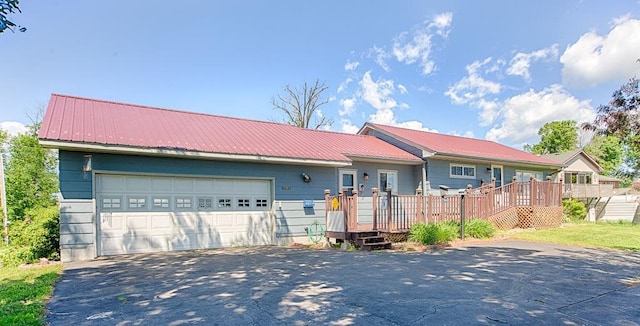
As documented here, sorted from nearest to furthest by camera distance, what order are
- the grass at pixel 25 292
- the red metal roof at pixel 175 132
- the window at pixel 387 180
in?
1. the grass at pixel 25 292
2. the red metal roof at pixel 175 132
3. the window at pixel 387 180

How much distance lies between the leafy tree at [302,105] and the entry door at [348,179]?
1848cm

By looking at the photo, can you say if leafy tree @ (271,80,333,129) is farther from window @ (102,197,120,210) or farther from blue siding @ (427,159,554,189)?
window @ (102,197,120,210)

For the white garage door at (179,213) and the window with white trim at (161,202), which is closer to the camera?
the white garage door at (179,213)

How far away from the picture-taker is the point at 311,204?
1149cm

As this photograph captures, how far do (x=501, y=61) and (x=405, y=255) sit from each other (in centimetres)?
1769

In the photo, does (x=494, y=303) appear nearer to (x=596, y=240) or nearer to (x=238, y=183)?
(x=238, y=183)

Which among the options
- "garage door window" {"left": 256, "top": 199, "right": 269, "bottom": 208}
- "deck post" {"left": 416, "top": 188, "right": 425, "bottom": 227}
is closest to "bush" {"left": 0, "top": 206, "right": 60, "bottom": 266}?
"garage door window" {"left": 256, "top": 199, "right": 269, "bottom": 208}

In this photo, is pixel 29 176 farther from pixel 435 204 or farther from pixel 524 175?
pixel 524 175

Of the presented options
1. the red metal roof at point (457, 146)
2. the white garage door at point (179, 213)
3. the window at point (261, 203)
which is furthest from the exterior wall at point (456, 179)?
the white garage door at point (179, 213)

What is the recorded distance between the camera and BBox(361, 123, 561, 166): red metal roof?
15.9m

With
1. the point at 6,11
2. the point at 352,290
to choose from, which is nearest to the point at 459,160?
the point at 352,290

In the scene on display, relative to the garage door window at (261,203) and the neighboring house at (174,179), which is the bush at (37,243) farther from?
the garage door window at (261,203)

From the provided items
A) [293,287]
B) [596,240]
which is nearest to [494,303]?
[293,287]

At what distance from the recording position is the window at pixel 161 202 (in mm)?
9406
